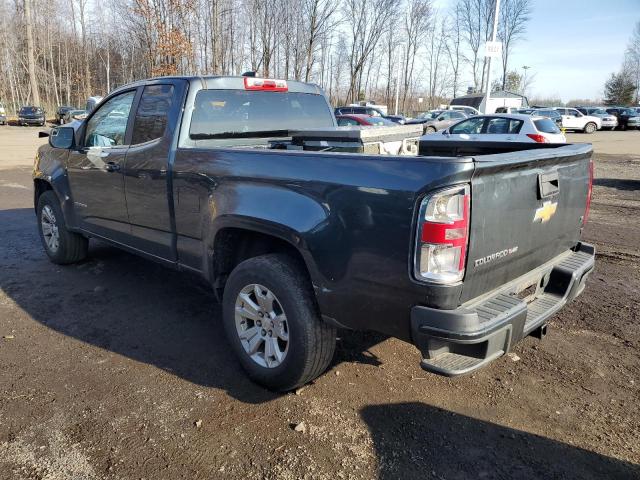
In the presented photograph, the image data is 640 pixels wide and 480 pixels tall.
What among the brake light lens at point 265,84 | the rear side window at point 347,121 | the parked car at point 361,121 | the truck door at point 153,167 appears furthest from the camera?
the rear side window at point 347,121

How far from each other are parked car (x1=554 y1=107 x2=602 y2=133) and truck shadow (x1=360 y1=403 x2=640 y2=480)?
34.6 metres

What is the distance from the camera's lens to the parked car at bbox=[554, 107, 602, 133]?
109 feet

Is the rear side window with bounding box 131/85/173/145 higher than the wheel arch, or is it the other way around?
the rear side window with bounding box 131/85/173/145

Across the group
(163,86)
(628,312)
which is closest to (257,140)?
(163,86)

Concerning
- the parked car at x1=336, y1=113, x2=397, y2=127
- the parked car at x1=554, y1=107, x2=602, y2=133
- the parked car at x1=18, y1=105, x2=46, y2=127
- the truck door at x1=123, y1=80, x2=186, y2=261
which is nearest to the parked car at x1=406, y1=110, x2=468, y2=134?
the parked car at x1=336, y1=113, x2=397, y2=127

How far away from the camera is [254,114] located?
4277 millimetres

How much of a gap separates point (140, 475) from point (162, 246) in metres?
1.91

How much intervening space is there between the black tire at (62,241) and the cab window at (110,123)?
1030mm

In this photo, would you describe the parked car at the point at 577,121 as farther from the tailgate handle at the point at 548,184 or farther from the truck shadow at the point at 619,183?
the tailgate handle at the point at 548,184

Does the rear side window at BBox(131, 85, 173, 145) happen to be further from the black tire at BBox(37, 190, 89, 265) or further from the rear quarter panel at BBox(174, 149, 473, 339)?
the black tire at BBox(37, 190, 89, 265)

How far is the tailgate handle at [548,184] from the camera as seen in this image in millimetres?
2729

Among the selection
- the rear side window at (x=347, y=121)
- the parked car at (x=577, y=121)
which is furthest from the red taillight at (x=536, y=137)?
the parked car at (x=577, y=121)

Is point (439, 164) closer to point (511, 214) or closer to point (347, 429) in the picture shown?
point (511, 214)

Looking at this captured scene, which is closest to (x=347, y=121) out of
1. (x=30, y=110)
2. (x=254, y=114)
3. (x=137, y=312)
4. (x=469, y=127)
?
(x=469, y=127)
